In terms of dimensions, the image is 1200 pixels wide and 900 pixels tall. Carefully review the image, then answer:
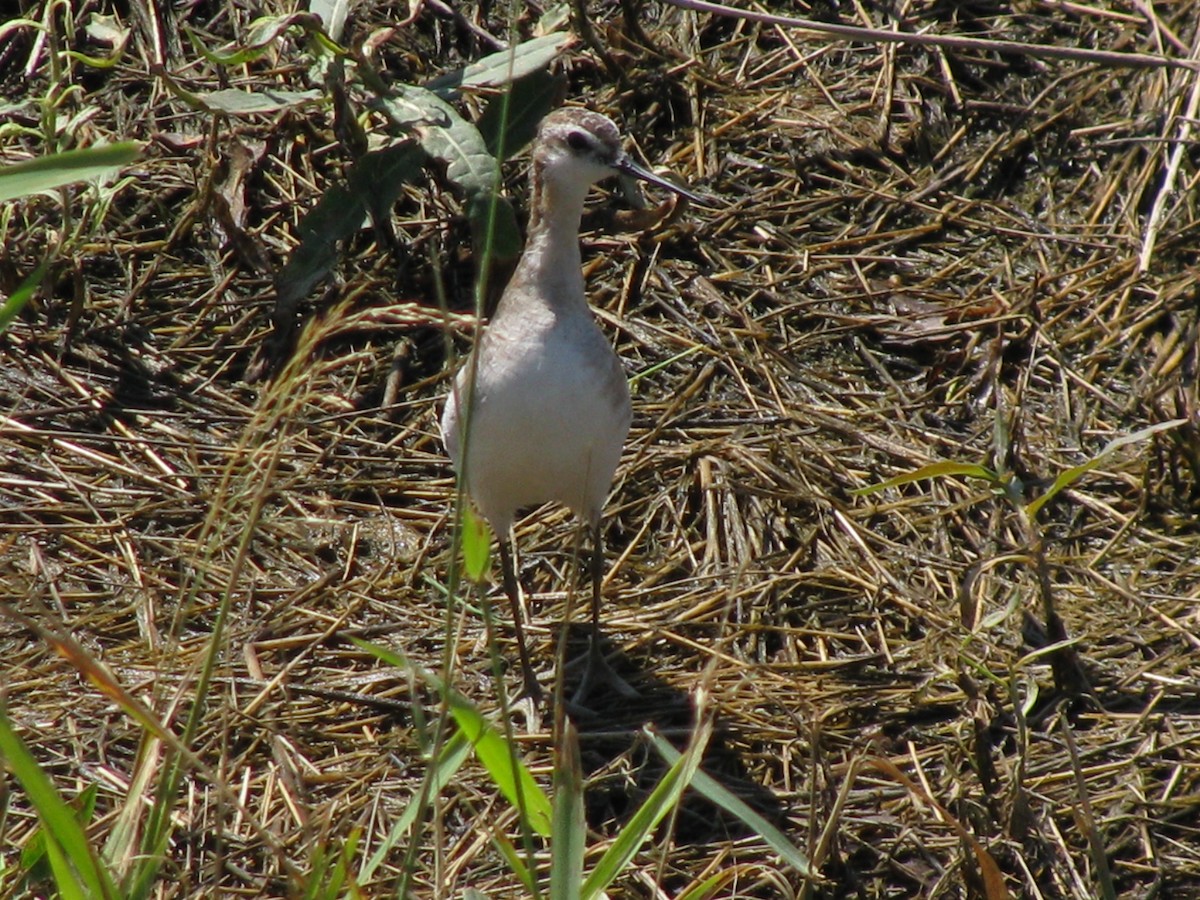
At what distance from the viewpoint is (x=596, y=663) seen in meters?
3.71

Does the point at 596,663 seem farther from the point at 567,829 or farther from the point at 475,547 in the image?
the point at 475,547

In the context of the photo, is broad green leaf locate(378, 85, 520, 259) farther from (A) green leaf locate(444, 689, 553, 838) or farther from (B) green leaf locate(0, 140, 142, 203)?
(B) green leaf locate(0, 140, 142, 203)

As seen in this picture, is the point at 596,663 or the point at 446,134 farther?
the point at 446,134

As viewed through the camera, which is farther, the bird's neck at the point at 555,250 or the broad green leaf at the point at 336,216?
the broad green leaf at the point at 336,216

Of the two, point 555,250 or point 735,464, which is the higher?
point 555,250

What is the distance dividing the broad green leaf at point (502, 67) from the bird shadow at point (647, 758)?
1757 millimetres

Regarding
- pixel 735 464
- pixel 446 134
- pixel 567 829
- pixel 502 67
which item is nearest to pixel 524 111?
pixel 502 67

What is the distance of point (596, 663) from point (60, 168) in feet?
8.07

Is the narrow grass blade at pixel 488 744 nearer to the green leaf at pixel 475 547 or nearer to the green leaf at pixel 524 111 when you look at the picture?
the green leaf at pixel 475 547

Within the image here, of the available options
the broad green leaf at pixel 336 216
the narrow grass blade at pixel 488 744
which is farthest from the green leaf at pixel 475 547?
the broad green leaf at pixel 336 216

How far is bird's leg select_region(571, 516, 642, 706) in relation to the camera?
367 centimetres

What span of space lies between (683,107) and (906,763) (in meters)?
2.76

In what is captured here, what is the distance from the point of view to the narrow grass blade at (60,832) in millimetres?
1694

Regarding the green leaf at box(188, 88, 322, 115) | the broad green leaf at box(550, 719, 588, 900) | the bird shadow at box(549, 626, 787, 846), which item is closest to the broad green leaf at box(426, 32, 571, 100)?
the green leaf at box(188, 88, 322, 115)
